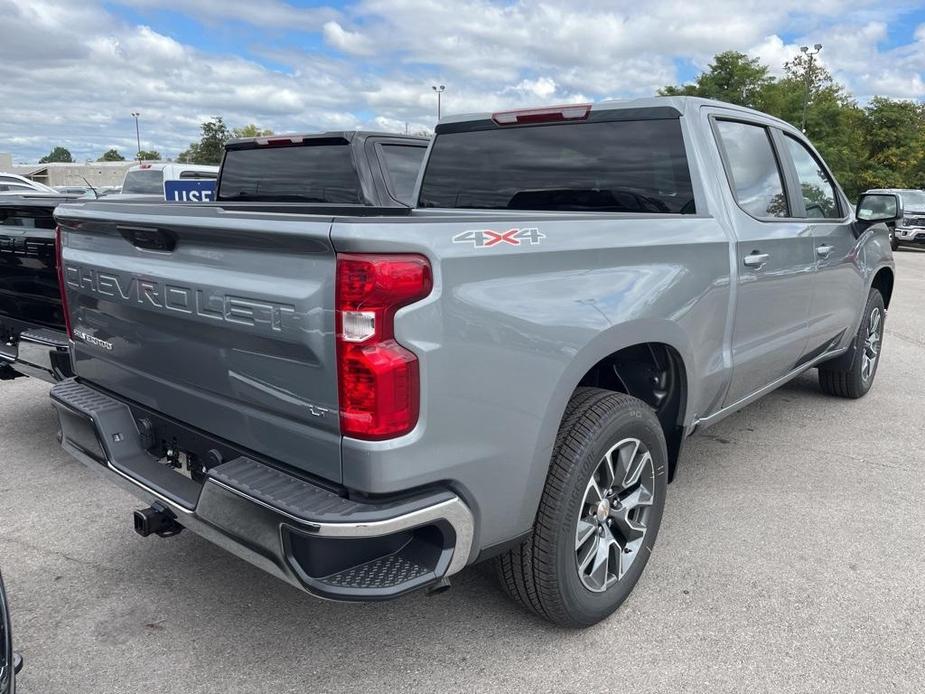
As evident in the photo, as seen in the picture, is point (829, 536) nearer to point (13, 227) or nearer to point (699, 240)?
point (699, 240)

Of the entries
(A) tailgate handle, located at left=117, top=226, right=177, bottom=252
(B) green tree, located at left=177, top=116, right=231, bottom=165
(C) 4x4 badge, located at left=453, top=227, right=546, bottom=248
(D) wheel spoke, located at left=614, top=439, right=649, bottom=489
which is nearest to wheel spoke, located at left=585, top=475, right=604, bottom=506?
(D) wheel spoke, located at left=614, top=439, right=649, bottom=489

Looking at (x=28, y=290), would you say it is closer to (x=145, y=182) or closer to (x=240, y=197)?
(x=240, y=197)

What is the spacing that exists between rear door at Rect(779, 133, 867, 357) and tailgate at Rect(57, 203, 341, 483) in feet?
10.4

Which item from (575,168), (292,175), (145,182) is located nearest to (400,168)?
A: (292,175)

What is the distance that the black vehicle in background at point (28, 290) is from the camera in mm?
4184

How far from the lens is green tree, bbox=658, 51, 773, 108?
4656 cm

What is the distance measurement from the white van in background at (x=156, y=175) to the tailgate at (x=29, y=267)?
416 inches

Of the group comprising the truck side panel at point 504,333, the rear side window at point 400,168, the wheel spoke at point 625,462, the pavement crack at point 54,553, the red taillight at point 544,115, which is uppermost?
the red taillight at point 544,115

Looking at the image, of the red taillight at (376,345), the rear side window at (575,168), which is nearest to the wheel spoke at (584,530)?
the red taillight at (376,345)

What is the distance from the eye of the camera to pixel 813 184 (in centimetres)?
455

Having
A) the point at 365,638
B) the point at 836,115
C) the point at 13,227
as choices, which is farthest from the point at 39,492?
the point at 836,115

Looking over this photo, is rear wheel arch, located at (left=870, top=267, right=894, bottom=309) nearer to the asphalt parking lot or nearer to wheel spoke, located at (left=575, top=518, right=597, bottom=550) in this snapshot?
the asphalt parking lot

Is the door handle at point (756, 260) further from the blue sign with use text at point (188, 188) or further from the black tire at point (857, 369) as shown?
the blue sign with use text at point (188, 188)

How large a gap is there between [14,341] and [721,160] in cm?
411
